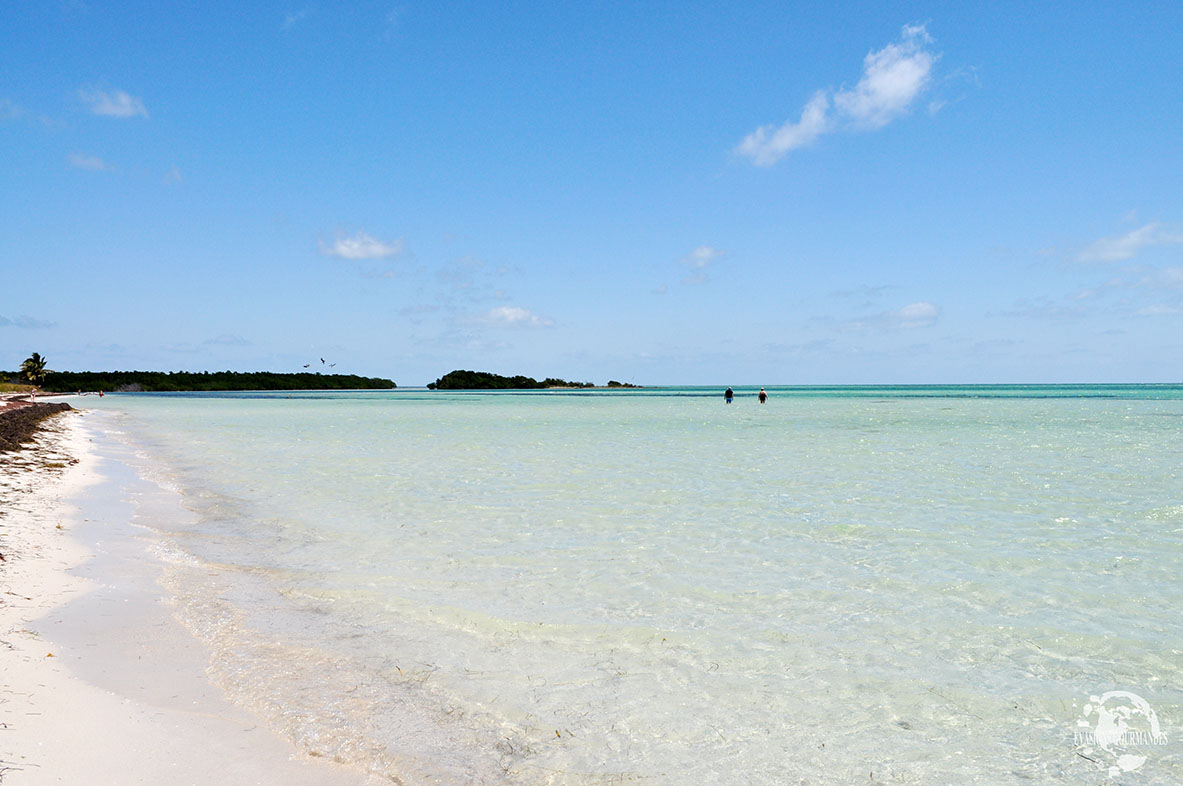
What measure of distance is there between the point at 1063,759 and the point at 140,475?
20232 millimetres

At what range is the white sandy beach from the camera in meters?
4.02

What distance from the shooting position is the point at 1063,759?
4582 mm

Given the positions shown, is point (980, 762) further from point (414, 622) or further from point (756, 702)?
point (414, 622)

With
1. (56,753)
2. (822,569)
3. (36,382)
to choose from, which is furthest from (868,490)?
(36,382)

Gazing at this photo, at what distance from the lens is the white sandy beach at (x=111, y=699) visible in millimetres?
4016

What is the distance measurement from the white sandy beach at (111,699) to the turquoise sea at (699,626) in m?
0.26
